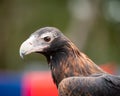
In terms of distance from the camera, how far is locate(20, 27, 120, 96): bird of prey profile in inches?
379

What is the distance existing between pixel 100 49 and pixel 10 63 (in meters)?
4.85

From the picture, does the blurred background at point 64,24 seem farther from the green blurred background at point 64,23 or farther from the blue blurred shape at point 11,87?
the blue blurred shape at point 11,87

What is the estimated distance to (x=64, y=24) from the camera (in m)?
41.1

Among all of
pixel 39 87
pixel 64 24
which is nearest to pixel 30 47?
pixel 39 87

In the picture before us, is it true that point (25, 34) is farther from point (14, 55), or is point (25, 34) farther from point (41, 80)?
point (41, 80)

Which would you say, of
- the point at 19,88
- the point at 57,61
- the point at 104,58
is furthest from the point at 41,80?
the point at 104,58

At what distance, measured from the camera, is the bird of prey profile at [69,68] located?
9.62 meters

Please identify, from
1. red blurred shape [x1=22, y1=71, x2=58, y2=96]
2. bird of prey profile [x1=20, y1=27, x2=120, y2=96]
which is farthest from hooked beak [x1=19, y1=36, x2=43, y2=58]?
red blurred shape [x1=22, y1=71, x2=58, y2=96]

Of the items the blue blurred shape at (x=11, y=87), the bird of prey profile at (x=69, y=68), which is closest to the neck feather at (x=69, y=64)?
the bird of prey profile at (x=69, y=68)

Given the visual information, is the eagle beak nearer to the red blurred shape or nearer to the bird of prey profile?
the bird of prey profile

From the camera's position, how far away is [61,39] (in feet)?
32.9

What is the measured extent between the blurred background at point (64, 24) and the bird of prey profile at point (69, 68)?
24.6 m

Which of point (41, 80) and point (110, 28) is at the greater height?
point (110, 28)

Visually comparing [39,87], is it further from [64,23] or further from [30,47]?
[64,23]
